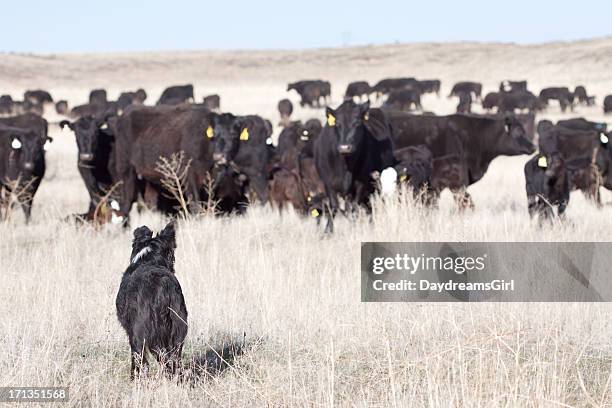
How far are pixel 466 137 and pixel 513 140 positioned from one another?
1106 millimetres

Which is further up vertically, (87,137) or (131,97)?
(87,137)

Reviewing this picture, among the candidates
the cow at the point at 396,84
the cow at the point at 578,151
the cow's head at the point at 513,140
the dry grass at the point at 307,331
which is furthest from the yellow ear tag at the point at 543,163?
the cow at the point at 396,84

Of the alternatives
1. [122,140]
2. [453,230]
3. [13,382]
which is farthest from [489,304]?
[122,140]

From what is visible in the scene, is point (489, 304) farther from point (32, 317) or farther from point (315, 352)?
point (32, 317)

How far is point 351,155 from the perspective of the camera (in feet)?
38.9

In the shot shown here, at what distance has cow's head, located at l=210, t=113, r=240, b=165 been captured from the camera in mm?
12989

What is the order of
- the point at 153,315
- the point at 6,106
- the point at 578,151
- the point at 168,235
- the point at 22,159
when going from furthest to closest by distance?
the point at 6,106, the point at 578,151, the point at 22,159, the point at 168,235, the point at 153,315

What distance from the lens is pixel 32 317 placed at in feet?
20.5

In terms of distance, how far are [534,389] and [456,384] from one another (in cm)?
39

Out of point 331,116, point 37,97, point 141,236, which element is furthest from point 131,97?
point 141,236

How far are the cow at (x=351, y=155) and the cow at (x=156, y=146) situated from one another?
1.78m

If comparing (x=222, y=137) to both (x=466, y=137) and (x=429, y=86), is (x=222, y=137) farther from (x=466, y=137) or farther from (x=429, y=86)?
(x=429, y=86)

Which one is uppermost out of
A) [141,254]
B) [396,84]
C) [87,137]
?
[141,254]

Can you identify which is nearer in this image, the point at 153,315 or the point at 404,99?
the point at 153,315
